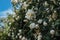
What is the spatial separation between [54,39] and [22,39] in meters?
0.96

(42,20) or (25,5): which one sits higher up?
(25,5)

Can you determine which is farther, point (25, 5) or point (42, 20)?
point (25, 5)

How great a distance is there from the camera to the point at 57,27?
3.95m

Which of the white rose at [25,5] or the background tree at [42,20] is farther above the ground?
the white rose at [25,5]

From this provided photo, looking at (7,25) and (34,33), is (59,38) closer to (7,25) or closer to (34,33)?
(34,33)

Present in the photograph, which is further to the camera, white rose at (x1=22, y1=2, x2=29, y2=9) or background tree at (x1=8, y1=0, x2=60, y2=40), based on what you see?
white rose at (x1=22, y1=2, x2=29, y2=9)

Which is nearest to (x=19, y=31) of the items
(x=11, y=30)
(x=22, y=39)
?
(x=22, y=39)

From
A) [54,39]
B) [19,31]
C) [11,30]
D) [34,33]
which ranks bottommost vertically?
[54,39]

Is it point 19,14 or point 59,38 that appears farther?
point 19,14

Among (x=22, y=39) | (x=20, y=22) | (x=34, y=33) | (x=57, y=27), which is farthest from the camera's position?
(x=20, y=22)

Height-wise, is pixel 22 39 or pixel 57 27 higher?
pixel 22 39

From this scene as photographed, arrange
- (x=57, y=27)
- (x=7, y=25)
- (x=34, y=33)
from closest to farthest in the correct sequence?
(x=57, y=27) < (x=34, y=33) < (x=7, y=25)

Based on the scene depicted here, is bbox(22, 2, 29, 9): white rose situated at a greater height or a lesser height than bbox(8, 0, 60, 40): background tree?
greater

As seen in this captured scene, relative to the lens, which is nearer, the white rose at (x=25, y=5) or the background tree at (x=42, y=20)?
the background tree at (x=42, y=20)
